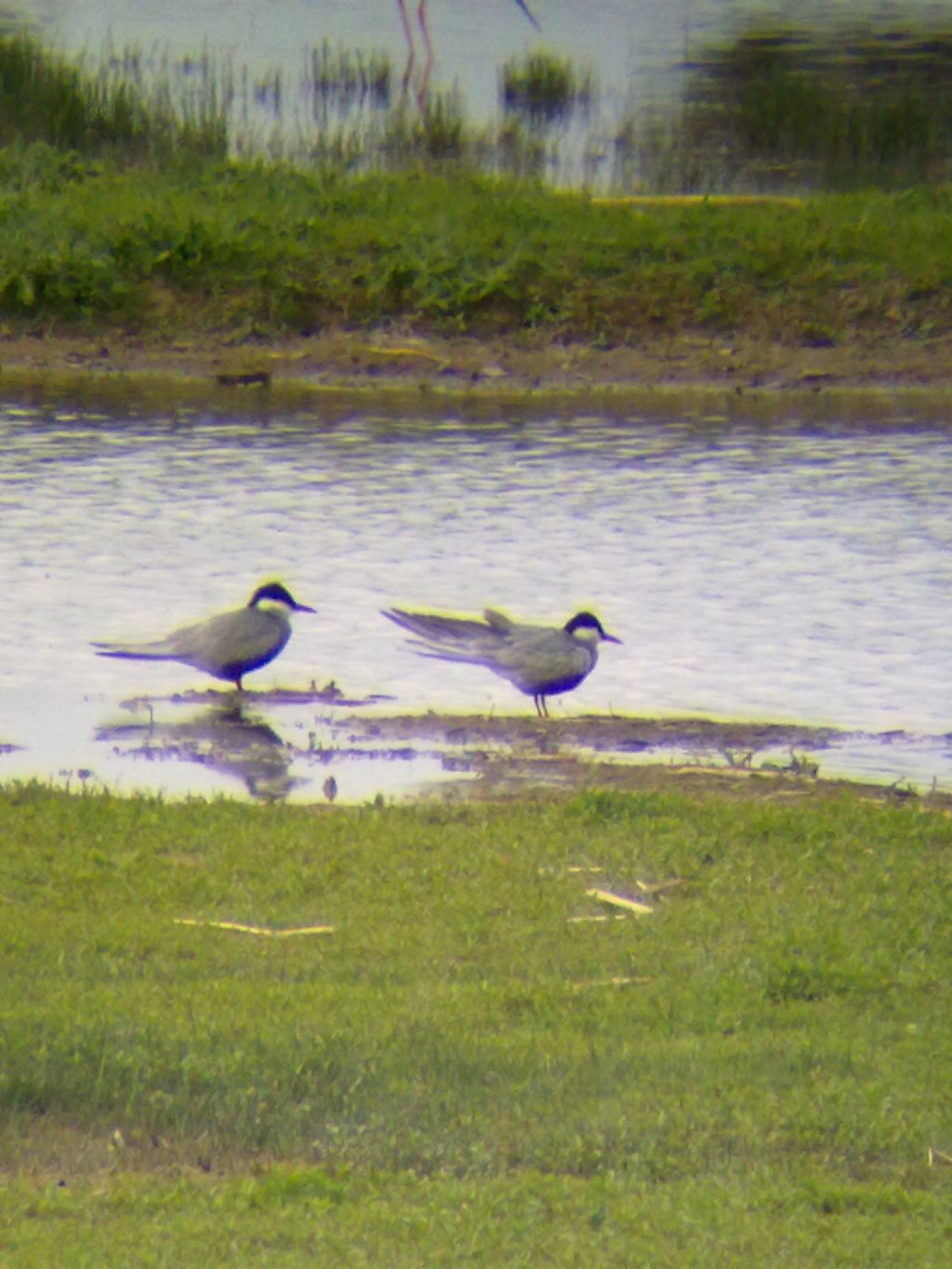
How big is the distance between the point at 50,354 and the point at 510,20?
21.0 meters

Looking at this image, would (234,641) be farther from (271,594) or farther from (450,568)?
(450,568)

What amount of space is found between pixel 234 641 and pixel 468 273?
998 cm

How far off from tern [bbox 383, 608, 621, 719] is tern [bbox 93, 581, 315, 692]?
56 centimetres

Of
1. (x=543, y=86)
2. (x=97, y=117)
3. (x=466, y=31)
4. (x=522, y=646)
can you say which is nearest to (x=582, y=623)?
(x=522, y=646)

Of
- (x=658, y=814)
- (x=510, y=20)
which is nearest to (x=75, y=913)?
(x=658, y=814)

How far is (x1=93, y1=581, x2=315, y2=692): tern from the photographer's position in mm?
11406

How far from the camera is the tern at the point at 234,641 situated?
449 inches

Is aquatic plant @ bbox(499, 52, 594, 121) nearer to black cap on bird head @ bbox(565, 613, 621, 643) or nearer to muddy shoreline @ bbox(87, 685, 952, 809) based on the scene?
black cap on bird head @ bbox(565, 613, 621, 643)

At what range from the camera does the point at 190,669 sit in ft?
40.8

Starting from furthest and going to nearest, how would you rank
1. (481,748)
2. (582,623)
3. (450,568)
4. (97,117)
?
A: (97,117) < (450,568) < (582,623) < (481,748)

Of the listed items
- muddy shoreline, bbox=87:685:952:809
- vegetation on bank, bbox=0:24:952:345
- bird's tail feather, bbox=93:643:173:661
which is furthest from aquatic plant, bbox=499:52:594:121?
muddy shoreline, bbox=87:685:952:809

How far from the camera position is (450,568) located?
1430 cm

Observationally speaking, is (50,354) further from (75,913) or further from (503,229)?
(75,913)

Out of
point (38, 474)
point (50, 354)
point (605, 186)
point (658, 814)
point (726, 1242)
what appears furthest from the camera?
point (605, 186)
